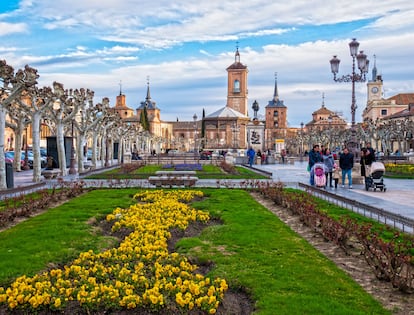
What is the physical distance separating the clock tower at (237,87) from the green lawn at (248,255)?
90.5m

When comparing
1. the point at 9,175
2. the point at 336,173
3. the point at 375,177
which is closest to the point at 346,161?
the point at 336,173

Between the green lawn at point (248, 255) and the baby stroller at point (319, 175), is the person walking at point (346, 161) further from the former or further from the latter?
the green lawn at point (248, 255)

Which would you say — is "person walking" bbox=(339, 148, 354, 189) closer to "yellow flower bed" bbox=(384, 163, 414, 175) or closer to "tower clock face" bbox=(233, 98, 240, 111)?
"yellow flower bed" bbox=(384, 163, 414, 175)

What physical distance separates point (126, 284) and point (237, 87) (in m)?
99.0

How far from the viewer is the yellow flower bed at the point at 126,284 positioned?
5.62 meters

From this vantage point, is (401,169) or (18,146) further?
(18,146)

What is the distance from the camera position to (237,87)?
340 ft

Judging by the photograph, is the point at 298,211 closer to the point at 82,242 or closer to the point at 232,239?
the point at 232,239

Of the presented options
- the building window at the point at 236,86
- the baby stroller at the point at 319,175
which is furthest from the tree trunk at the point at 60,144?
the building window at the point at 236,86

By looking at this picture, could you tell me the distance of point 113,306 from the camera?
18.5ft

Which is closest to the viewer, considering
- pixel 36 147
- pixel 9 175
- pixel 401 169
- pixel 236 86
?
pixel 9 175

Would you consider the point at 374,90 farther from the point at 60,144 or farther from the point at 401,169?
the point at 60,144

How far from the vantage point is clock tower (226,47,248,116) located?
103 meters

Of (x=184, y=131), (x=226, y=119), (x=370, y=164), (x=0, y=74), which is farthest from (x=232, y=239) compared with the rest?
(x=184, y=131)
